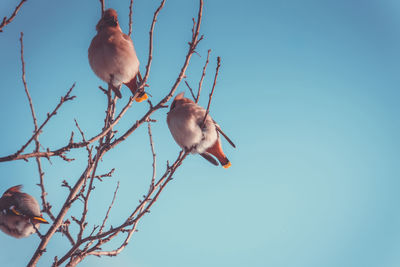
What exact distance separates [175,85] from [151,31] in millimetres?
418

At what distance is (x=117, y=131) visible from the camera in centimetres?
291

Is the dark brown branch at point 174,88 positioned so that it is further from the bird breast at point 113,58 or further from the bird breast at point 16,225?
the bird breast at point 16,225

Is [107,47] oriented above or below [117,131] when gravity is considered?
above

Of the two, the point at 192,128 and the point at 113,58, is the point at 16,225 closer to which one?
the point at 113,58

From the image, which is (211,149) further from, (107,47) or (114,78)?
(107,47)

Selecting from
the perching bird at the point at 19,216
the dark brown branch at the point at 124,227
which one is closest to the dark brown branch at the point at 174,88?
the dark brown branch at the point at 124,227

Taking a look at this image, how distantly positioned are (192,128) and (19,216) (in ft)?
8.20

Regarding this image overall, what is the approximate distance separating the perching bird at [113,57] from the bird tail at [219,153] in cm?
95

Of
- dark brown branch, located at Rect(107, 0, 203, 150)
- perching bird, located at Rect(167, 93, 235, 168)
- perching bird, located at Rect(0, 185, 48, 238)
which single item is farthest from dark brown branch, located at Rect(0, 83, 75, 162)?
perching bird, located at Rect(0, 185, 48, 238)

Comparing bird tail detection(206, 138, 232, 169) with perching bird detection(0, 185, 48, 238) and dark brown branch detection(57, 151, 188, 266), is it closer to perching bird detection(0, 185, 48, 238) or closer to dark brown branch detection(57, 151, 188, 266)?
dark brown branch detection(57, 151, 188, 266)

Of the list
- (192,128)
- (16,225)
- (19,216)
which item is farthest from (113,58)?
(16,225)

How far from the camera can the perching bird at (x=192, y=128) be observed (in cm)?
338

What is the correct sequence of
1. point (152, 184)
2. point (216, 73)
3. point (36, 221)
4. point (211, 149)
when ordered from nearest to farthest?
point (216, 73), point (152, 184), point (211, 149), point (36, 221)

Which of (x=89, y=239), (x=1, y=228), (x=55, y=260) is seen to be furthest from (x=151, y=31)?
(x=1, y=228)
